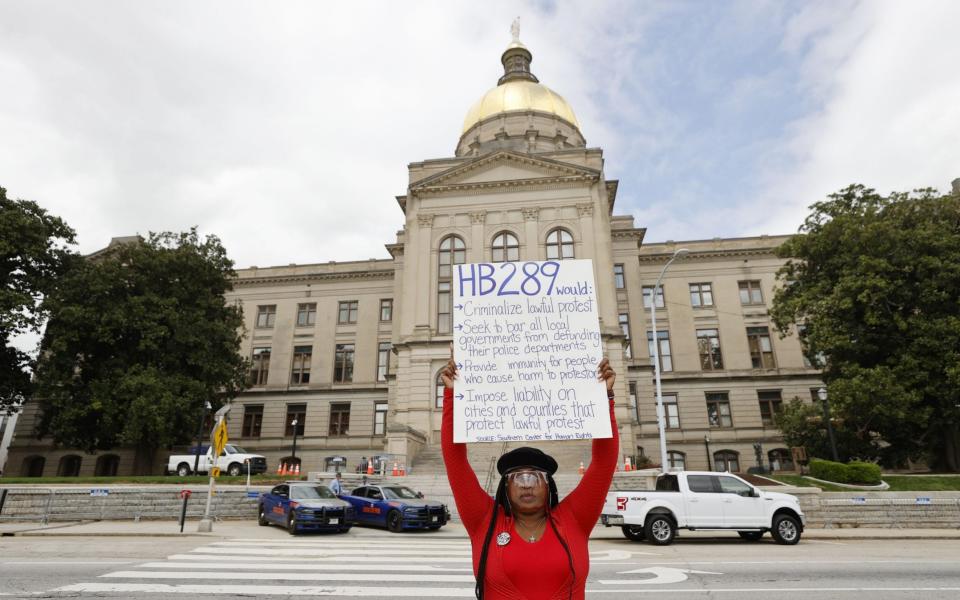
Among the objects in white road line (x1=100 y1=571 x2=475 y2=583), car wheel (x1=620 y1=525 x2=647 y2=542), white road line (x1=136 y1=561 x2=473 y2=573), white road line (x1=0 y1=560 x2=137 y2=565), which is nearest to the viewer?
white road line (x1=100 y1=571 x2=475 y2=583)

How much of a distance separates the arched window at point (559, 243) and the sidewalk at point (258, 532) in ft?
72.1

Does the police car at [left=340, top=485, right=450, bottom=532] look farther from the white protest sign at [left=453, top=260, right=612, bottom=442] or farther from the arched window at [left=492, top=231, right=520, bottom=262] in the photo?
the arched window at [left=492, top=231, right=520, bottom=262]

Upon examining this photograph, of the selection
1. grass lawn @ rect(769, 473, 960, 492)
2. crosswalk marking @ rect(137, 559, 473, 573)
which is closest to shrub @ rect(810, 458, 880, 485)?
grass lawn @ rect(769, 473, 960, 492)

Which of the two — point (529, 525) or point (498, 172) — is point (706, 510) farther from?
point (498, 172)

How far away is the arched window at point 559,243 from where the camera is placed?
3822 cm

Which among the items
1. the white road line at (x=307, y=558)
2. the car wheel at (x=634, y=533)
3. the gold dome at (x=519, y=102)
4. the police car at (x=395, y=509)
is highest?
the gold dome at (x=519, y=102)

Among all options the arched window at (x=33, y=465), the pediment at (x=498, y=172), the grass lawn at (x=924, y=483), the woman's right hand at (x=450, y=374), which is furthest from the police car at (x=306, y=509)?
the arched window at (x=33, y=465)

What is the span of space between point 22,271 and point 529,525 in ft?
130

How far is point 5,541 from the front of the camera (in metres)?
15.1

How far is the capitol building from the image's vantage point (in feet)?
124

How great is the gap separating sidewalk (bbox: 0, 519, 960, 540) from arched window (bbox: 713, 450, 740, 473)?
2368 cm

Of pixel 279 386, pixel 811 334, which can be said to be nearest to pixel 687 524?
pixel 811 334

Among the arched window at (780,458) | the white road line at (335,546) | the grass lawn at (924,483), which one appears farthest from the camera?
the arched window at (780,458)

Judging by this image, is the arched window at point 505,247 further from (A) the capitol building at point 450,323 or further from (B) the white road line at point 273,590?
(B) the white road line at point 273,590
